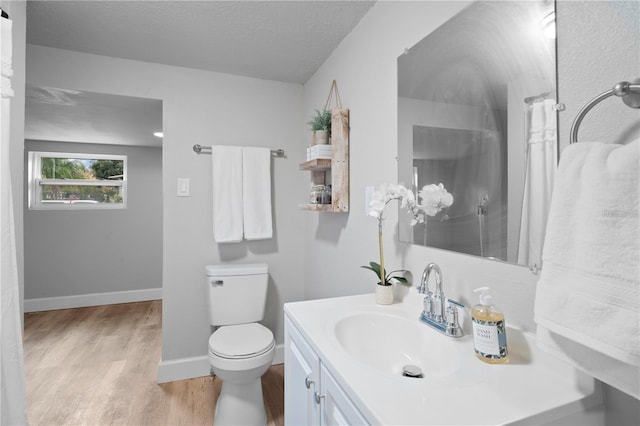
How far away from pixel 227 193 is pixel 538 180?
1.92 meters

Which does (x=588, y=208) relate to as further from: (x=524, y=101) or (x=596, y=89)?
(x=524, y=101)

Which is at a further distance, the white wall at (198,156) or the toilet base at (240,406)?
the white wall at (198,156)

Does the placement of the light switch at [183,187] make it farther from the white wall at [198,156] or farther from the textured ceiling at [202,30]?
the textured ceiling at [202,30]

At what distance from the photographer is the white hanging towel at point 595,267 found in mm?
484

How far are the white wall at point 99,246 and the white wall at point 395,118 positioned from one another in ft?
8.90

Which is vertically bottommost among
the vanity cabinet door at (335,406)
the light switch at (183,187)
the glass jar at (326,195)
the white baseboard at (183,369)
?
the white baseboard at (183,369)

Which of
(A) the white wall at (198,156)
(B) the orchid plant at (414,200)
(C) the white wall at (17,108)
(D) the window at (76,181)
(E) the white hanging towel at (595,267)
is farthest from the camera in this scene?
(D) the window at (76,181)

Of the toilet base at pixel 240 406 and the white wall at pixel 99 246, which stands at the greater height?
the white wall at pixel 99 246

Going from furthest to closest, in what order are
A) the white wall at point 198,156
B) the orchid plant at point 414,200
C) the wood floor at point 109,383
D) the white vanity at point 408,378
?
the white wall at point 198,156 < the wood floor at point 109,383 < the orchid plant at point 414,200 < the white vanity at point 408,378

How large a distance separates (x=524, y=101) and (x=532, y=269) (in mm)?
448

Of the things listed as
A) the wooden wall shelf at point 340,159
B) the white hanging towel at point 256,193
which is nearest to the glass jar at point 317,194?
the wooden wall shelf at point 340,159

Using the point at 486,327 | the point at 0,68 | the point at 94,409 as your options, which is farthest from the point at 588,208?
the point at 94,409

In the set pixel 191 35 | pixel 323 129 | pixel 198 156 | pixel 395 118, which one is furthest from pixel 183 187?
pixel 395 118

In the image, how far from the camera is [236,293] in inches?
86.1
